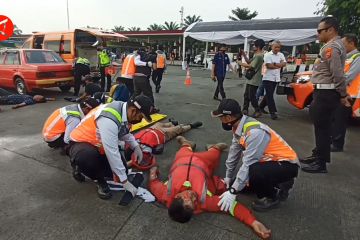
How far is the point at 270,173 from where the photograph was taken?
262 cm

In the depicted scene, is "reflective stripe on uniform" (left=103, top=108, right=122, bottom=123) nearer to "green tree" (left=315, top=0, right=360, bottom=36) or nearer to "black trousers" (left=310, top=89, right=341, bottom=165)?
"black trousers" (left=310, top=89, right=341, bottom=165)

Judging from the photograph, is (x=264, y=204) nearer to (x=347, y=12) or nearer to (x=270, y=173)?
(x=270, y=173)

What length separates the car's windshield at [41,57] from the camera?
336 inches

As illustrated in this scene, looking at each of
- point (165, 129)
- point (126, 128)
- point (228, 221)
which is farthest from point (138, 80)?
point (228, 221)

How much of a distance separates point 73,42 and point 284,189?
955 centimetres

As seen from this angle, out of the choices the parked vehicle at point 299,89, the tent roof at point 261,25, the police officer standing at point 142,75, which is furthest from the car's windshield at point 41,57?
the tent roof at point 261,25

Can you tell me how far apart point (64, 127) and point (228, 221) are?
8.35 ft

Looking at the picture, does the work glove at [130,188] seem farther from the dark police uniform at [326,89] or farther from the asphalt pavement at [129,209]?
the dark police uniform at [326,89]

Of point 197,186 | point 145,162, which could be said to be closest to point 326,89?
point 197,186

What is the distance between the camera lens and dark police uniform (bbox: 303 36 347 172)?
3.41m

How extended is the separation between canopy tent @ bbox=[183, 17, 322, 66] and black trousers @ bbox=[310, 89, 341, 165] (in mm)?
13486

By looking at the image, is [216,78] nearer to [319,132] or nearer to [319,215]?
[319,132]

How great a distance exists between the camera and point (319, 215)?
279cm

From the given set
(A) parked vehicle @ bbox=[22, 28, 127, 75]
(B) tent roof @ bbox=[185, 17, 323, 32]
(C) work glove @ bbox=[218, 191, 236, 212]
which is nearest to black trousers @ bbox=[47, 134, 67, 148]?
(C) work glove @ bbox=[218, 191, 236, 212]
